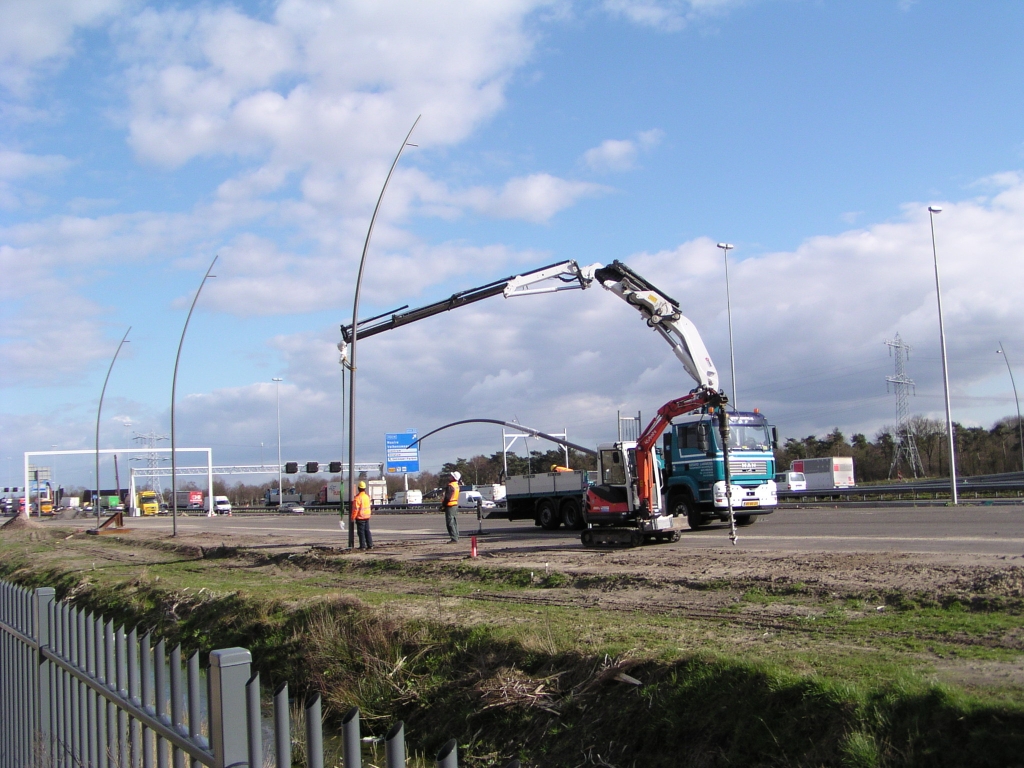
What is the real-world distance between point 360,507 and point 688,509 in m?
9.19

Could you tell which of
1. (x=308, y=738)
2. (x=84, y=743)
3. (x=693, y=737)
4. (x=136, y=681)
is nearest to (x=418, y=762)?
(x=693, y=737)

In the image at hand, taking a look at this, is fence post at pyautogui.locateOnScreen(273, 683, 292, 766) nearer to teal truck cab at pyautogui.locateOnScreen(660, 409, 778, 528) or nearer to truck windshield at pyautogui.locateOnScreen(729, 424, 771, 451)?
teal truck cab at pyautogui.locateOnScreen(660, 409, 778, 528)

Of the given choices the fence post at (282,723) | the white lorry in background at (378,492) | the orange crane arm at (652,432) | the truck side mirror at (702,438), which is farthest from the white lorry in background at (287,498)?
the fence post at (282,723)

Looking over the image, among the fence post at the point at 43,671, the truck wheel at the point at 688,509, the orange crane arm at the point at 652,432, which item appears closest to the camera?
the fence post at the point at 43,671

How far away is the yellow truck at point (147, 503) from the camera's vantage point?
288 feet

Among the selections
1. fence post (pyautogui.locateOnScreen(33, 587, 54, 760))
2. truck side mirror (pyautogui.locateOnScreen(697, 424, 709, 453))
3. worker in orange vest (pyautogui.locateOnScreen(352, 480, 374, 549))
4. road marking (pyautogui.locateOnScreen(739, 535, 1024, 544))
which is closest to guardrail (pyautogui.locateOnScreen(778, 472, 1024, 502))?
truck side mirror (pyautogui.locateOnScreen(697, 424, 709, 453))

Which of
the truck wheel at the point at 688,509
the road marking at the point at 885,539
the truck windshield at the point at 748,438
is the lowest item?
the road marking at the point at 885,539

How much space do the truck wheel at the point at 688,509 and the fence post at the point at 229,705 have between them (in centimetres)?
2204

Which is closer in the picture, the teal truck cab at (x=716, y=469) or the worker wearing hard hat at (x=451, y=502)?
the worker wearing hard hat at (x=451, y=502)

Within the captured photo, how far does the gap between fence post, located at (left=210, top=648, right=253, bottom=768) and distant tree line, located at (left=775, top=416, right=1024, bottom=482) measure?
243 ft

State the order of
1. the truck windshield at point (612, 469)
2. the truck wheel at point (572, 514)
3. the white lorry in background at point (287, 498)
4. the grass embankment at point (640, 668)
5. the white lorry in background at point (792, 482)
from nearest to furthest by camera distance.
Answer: the grass embankment at point (640, 668) < the truck windshield at point (612, 469) < the truck wheel at point (572, 514) < the white lorry in background at point (792, 482) < the white lorry in background at point (287, 498)

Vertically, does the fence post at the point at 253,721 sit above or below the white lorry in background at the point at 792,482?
above

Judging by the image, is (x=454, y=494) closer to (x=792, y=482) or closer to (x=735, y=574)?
(x=735, y=574)

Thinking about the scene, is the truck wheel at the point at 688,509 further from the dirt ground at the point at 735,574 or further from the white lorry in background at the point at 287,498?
the white lorry in background at the point at 287,498
